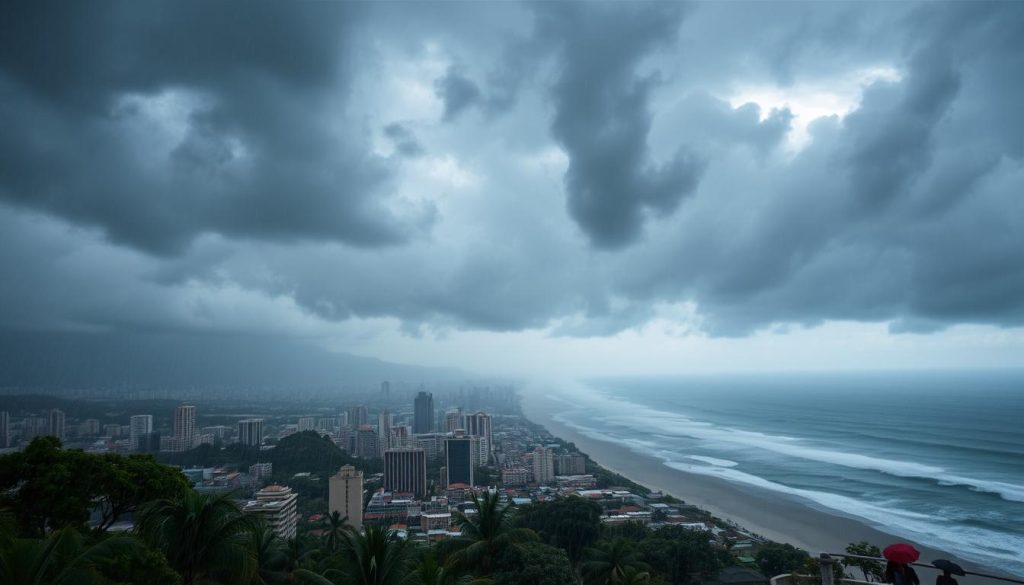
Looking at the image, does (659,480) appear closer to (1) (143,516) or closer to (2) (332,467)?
(2) (332,467)

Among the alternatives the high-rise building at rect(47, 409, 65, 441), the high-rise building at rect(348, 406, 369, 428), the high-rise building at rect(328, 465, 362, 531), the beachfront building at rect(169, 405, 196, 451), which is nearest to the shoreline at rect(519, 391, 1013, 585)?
the high-rise building at rect(328, 465, 362, 531)

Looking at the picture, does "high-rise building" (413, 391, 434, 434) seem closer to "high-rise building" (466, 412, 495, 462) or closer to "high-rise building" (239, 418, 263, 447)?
"high-rise building" (466, 412, 495, 462)

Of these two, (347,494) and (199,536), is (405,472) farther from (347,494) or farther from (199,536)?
(199,536)

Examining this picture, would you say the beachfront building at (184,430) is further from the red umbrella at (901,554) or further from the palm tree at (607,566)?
the red umbrella at (901,554)

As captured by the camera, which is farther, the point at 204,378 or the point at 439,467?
the point at 204,378

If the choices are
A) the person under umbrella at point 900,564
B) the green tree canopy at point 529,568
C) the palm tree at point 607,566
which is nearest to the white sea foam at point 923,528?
the palm tree at point 607,566

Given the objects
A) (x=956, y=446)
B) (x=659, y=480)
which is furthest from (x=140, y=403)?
(x=956, y=446)
